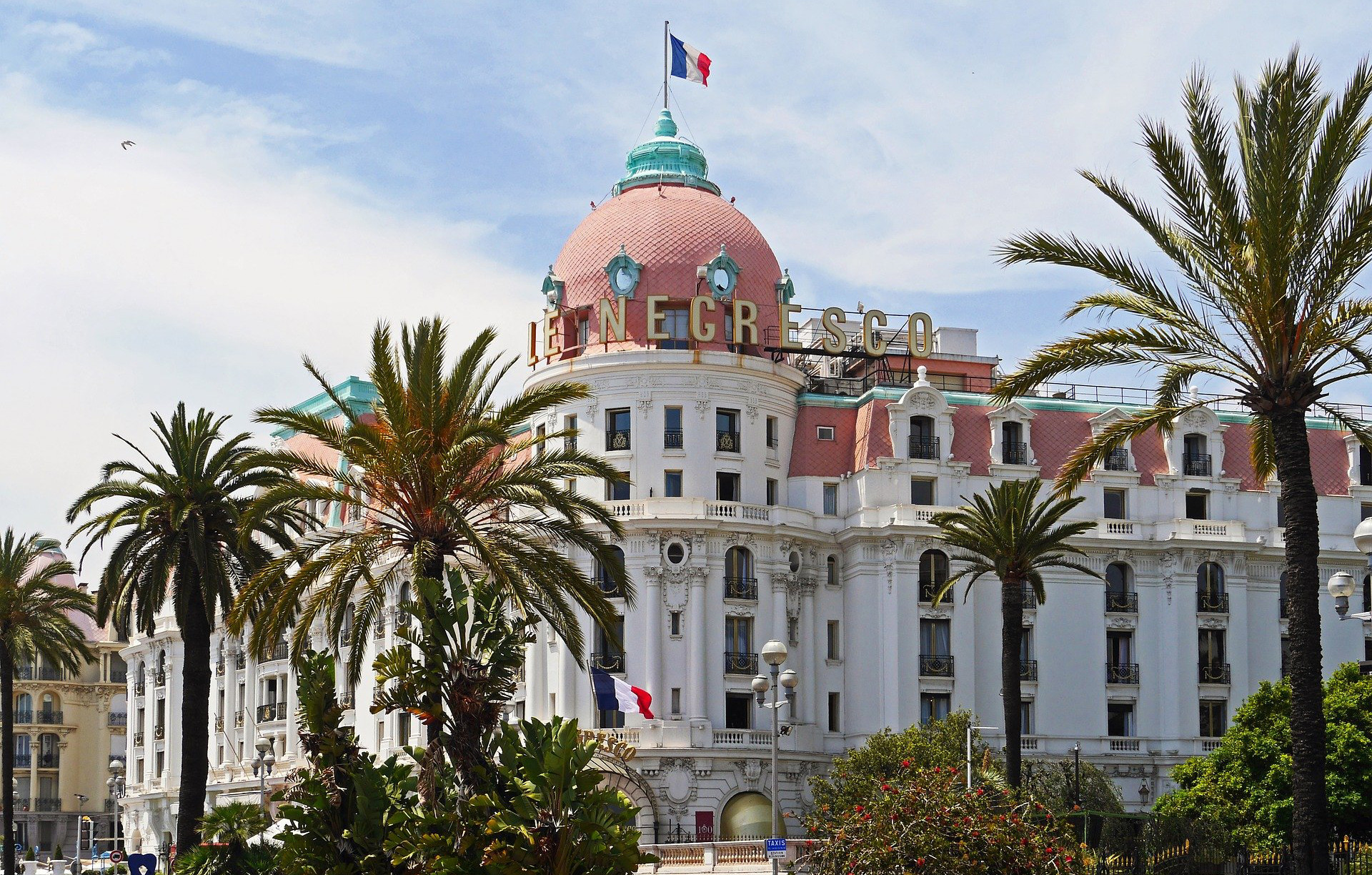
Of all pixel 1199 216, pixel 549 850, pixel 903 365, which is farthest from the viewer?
pixel 903 365

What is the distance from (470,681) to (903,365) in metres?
56.2

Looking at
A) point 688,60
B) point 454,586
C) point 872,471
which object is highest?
point 688,60

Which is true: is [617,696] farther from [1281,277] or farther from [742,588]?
[1281,277]

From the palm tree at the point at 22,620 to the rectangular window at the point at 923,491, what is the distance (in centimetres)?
3276

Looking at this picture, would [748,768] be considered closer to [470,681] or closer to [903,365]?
[903,365]

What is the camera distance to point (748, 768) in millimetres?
75688

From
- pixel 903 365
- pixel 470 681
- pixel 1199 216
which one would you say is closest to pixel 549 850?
pixel 470 681

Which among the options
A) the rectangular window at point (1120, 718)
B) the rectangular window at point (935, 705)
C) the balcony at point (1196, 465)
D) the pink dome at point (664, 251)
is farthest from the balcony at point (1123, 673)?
the pink dome at point (664, 251)

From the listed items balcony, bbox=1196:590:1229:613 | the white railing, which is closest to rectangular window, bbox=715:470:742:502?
the white railing

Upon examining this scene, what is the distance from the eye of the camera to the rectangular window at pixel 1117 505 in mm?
81625

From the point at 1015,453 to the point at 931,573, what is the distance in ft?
21.9

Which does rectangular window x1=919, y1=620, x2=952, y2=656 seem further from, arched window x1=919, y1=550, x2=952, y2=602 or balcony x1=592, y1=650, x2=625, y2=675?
balcony x1=592, y1=650, x2=625, y2=675

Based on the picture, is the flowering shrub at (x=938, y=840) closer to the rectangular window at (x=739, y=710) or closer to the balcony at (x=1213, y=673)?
the rectangular window at (x=739, y=710)

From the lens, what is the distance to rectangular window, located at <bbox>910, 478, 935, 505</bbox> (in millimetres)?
79875
